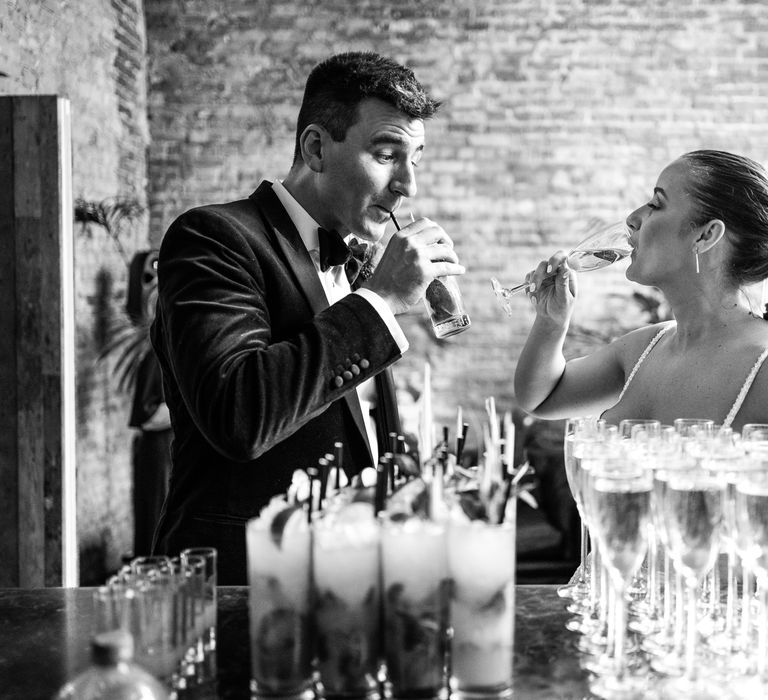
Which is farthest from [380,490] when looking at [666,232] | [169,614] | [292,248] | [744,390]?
[666,232]

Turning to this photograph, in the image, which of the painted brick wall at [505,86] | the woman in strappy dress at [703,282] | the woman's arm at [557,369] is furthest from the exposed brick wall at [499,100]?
the woman in strappy dress at [703,282]

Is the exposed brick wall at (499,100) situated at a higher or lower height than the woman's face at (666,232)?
higher

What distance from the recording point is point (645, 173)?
18.1ft

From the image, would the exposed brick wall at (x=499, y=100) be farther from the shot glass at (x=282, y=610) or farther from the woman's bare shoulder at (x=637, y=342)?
the shot glass at (x=282, y=610)

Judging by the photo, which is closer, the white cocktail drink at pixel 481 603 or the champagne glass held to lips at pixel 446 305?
the white cocktail drink at pixel 481 603

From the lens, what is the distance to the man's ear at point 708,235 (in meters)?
2.00

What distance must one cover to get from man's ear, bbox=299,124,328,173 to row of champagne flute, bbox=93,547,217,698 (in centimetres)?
95

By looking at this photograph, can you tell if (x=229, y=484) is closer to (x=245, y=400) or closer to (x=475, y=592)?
(x=245, y=400)

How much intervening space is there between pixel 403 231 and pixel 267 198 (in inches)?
13.5

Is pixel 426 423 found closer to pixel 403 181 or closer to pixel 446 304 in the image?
pixel 446 304

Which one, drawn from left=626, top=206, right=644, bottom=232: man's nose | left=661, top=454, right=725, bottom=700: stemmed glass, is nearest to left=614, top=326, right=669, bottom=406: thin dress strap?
left=626, top=206, right=644, bottom=232: man's nose

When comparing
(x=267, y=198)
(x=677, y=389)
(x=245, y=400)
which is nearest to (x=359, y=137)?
(x=267, y=198)

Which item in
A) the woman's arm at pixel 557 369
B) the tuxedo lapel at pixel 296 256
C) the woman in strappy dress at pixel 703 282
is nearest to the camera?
the tuxedo lapel at pixel 296 256

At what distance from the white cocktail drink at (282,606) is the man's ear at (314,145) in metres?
1.02
